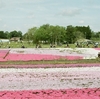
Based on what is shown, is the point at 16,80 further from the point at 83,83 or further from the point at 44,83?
the point at 83,83

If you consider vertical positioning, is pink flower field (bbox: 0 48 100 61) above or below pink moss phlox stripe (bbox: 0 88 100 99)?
above

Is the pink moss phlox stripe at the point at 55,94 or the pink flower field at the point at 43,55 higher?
the pink flower field at the point at 43,55

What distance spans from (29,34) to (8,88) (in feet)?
454

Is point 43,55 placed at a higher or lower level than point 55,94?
higher

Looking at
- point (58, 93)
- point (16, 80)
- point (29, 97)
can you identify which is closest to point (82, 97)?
point (58, 93)

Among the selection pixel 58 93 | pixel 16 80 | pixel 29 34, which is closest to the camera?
pixel 58 93

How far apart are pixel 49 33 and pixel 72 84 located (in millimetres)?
121669

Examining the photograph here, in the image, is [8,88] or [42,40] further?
[42,40]

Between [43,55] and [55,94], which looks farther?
[43,55]

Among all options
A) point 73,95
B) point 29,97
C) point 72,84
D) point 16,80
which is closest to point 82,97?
point 73,95

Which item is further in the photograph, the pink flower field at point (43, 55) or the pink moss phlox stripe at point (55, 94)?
the pink flower field at point (43, 55)

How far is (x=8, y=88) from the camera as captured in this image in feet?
49.5

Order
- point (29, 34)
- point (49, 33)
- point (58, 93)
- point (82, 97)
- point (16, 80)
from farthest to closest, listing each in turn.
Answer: point (29, 34) < point (49, 33) < point (16, 80) < point (58, 93) < point (82, 97)

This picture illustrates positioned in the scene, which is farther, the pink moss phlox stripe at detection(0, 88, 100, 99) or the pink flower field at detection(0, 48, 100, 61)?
the pink flower field at detection(0, 48, 100, 61)
